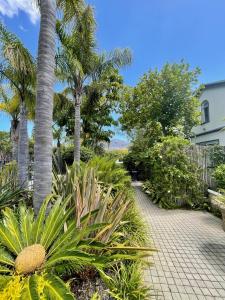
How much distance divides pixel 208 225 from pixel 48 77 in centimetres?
578

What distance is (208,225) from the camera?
20.2 feet

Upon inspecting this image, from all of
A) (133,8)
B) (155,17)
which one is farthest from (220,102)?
(133,8)

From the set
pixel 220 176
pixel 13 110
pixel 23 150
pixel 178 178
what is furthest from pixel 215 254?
pixel 13 110

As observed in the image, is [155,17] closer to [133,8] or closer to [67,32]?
[133,8]

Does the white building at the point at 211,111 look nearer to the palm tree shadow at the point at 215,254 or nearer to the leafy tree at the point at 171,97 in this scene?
the leafy tree at the point at 171,97

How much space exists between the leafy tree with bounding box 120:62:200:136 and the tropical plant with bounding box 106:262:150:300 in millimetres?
11824

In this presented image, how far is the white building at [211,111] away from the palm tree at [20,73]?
13399 millimetres

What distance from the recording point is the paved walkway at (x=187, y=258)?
10.3 ft

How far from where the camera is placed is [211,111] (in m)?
17.8

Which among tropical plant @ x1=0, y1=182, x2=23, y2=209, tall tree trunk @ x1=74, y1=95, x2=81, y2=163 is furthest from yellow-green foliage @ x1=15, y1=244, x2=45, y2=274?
tall tree trunk @ x1=74, y1=95, x2=81, y2=163

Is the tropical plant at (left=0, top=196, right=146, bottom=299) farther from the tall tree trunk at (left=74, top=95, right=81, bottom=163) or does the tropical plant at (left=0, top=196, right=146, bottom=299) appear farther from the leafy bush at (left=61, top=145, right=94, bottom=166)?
the leafy bush at (left=61, top=145, right=94, bottom=166)

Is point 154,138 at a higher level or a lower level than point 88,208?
higher

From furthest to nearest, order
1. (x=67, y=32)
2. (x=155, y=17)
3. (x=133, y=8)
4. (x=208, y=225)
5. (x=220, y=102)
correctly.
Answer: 1. (x=220, y=102)
2. (x=67, y=32)
3. (x=155, y=17)
4. (x=133, y=8)
5. (x=208, y=225)

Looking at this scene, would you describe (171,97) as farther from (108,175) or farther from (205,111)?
(108,175)
